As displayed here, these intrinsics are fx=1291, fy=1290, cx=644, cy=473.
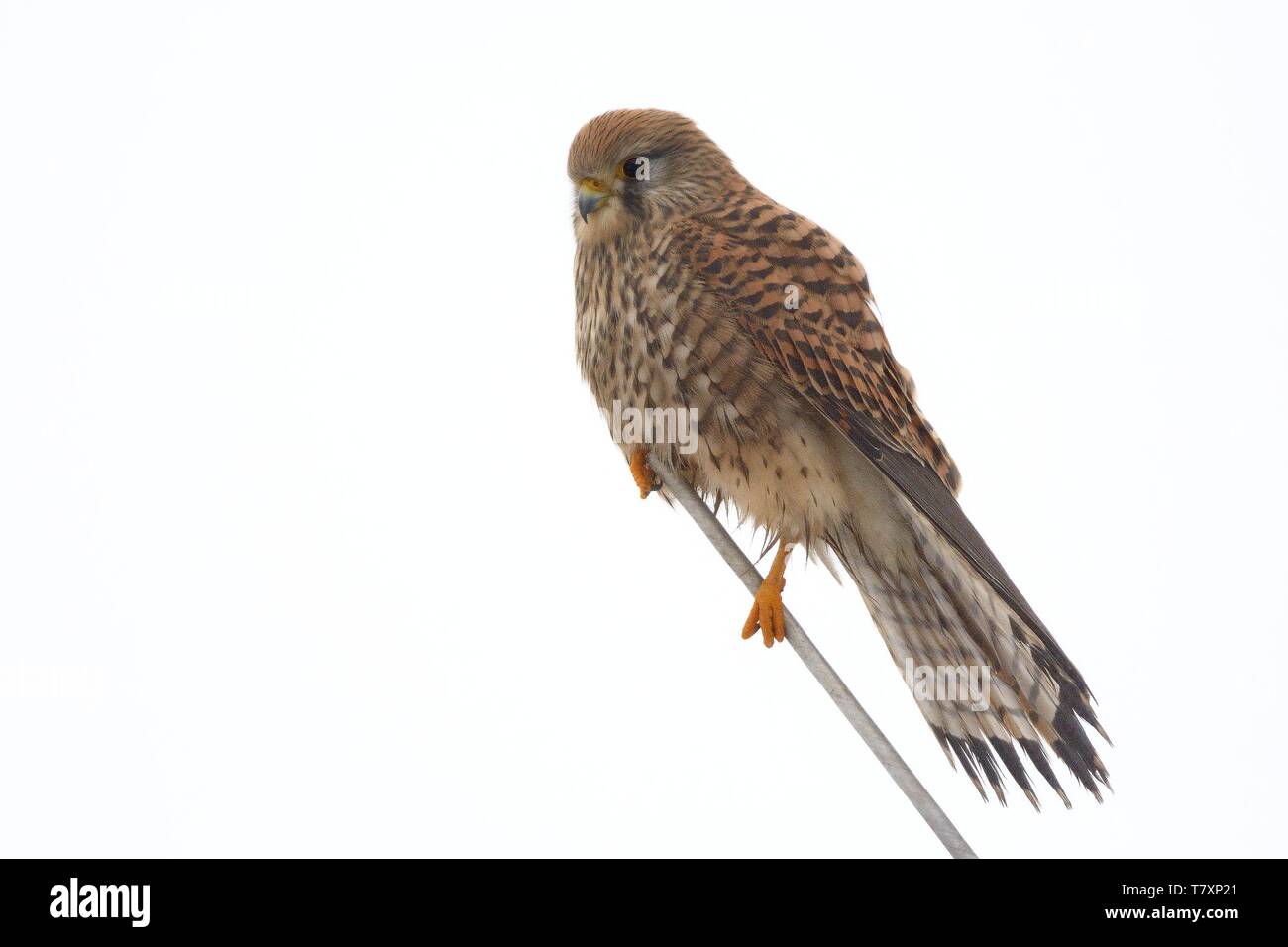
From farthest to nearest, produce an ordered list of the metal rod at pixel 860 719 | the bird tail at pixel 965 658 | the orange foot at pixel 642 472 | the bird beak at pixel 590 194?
the orange foot at pixel 642 472
the bird beak at pixel 590 194
the bird tail at pixel 965 658
the metal rod at pixel 860 719

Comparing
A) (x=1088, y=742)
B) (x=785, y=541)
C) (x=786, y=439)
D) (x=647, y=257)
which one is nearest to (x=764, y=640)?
(x=785, y=541)

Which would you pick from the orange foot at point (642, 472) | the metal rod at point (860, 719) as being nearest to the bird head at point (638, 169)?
A: the orange foot at point (642, 472)

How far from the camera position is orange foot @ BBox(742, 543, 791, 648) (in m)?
2.78

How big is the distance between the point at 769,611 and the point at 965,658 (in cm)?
A: 45

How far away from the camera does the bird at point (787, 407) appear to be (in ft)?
8.87

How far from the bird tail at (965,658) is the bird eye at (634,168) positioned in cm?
87

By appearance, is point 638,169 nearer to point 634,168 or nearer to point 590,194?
point 634,168

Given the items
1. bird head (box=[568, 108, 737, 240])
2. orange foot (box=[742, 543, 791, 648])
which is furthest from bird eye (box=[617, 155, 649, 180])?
orange foot (box=[742, 543, 791, 648])

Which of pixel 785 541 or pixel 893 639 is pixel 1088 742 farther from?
pixel 785 541

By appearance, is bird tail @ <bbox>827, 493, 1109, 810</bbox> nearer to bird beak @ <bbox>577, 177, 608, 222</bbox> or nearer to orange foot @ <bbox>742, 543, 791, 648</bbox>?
orange foot @ <bbox>742, 543, 791, 648</bbox>

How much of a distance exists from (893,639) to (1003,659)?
0.27 m

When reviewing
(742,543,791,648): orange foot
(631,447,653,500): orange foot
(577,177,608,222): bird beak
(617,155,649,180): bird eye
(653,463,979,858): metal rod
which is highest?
(617,155,649,180): bird eye

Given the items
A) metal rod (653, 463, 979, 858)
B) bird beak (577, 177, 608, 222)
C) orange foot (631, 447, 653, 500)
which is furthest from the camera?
orange foot (631, 447, 653, 500)

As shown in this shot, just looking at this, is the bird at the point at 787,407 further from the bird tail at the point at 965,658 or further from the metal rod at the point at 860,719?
the metal rod at the point at 860,719
